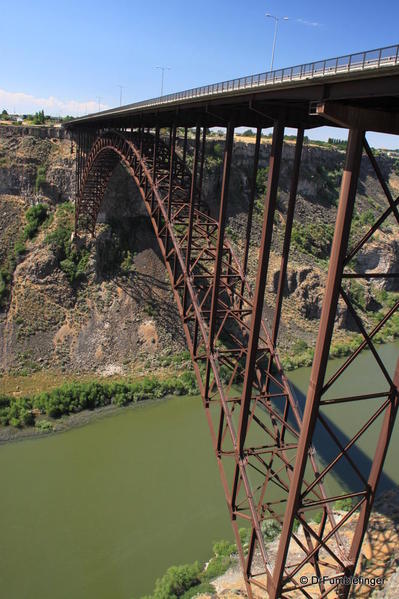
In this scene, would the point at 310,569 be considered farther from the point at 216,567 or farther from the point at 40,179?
the point at 40,179

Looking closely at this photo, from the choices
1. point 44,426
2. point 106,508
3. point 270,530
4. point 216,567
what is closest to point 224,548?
point 216,567

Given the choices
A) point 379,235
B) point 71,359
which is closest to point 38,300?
point 71,359

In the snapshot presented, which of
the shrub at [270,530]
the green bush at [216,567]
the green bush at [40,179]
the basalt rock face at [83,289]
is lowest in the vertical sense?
the green bush at [216,567]

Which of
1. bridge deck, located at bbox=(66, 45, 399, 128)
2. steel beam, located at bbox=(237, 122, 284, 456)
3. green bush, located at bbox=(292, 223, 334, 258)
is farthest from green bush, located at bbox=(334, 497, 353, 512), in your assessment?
green bush, located at bbox=(292, 223, 334, 258)

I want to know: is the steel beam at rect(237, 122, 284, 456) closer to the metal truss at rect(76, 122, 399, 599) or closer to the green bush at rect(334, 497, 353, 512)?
the metal truss at rect(76, 122, 399, 599)

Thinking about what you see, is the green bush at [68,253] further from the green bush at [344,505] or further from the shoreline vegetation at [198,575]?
the green bush at [344,505]

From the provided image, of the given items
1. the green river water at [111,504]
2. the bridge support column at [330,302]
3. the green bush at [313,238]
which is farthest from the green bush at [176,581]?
the green bush at [313,238]
